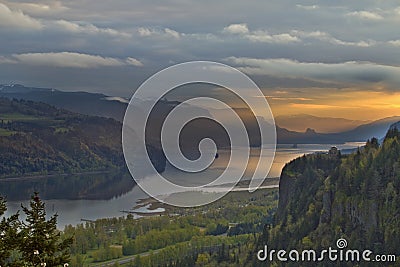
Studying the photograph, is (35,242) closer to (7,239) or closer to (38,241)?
(38,241)

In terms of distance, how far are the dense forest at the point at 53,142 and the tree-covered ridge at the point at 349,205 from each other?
64.1m

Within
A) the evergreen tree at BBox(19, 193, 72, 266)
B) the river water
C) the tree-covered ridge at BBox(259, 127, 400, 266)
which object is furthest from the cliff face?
the evergreen tree at BBox(19, 193, 72, 266)

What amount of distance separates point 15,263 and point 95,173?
257 feet

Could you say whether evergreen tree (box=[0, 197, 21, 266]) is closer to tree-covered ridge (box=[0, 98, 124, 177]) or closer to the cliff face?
the cliff face

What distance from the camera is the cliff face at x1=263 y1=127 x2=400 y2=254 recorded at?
1739 cm

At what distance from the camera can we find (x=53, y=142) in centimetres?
9956

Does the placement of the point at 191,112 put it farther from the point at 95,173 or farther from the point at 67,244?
the point at 95,173

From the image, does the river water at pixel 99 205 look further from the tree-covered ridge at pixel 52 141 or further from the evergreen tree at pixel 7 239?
the tree-covered ridge at pixel 52 141

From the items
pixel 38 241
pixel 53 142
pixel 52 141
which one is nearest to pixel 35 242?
pixel 38 241

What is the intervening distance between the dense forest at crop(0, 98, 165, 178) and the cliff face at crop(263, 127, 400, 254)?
64054 millimetres

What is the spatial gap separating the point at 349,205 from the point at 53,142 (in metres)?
86.3

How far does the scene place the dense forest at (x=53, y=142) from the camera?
85.8m

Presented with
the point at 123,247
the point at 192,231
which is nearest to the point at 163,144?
the point at 123,247

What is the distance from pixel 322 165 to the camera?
23047 millimetres
